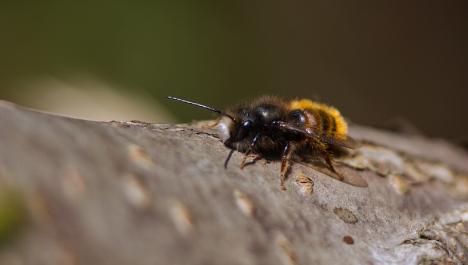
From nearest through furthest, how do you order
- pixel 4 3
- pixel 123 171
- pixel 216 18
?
pixel 123 171 < pixel 4 3 < pixel 216 18

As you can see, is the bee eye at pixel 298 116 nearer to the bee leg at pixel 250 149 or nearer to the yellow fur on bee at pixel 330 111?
the yellow fur on bee at pixel 330 111

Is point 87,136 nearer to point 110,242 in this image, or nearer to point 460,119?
point 110,242

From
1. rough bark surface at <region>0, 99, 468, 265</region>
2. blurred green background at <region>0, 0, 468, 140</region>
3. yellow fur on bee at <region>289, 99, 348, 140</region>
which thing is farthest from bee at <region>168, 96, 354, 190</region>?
blurred green background at <region>0, 0, 468, 140</region>

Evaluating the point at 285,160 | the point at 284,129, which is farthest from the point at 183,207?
the point at 284,129

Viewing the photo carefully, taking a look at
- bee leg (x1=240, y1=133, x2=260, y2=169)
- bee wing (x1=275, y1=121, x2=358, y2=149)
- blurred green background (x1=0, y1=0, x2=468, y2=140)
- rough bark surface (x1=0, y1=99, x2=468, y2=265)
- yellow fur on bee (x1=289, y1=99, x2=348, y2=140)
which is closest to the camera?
rough bark surface (x1=0, y1=99, x2=468, y2=265)

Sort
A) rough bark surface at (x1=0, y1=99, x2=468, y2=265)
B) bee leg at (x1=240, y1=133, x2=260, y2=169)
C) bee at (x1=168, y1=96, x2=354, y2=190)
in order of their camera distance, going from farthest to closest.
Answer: bee at (x1=168, y1=96, x2=354, y2=190), bee leg at (x1=240, y1=133, x2=260, y2=169), rough bark surface at (x1=0, y1=99, x2=468, y2=265)

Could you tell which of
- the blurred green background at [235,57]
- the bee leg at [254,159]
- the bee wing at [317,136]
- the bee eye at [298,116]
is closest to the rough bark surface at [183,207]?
the bee leg at [254,159]

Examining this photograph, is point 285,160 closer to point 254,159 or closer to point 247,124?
point 254,159

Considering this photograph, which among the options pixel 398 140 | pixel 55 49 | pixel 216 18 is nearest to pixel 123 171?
pixel 398 140

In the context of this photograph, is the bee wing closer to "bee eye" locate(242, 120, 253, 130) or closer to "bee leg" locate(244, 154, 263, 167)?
"bee eye" locate(242, 120, 253, 130)
